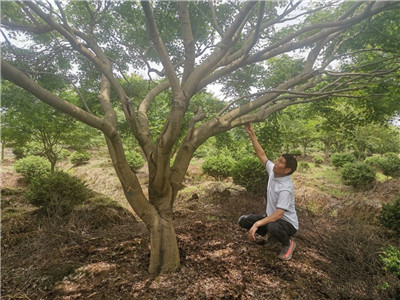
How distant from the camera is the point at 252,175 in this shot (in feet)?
22.7

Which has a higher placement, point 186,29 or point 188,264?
point 186,29

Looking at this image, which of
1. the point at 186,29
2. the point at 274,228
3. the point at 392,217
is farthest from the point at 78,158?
the point at 392,217

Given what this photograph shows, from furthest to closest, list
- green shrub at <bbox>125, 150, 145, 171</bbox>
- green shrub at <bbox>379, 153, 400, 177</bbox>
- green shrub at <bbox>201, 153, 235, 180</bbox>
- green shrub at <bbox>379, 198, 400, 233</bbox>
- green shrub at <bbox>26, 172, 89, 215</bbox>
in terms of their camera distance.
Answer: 1. green shrub at <bbox>379, 153, 400, 177</bbox>
2. green shrub at <bbox>125, 150, 145, 171</bbox>
3. green shrub at <bbox>201, 153, 235, 180</bbox>
4. green shrub at <bbox>26, 172, 89, 215</bbox>
5. green shrub at <bbox>379, 198, 400, 233</bbox>

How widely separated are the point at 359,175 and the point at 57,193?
501 inches

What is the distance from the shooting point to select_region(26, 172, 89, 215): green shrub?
15.5ft

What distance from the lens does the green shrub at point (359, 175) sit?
9.65 metres

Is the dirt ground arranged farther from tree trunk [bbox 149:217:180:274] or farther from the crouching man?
the crouching man

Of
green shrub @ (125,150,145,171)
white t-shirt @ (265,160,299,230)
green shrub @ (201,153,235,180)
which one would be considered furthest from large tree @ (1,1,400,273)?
green shrub @ (125,150,145,171)

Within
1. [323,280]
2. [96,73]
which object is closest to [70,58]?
[96,73]

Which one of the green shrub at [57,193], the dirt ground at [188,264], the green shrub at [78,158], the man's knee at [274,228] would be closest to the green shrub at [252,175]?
the dirt ground at [188,264]

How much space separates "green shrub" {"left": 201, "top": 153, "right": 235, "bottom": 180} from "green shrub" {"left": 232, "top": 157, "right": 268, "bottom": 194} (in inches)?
106

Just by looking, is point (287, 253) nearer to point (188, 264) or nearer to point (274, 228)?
point (274, 228)

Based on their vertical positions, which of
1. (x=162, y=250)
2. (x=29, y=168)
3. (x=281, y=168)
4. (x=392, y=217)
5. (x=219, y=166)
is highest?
(x=29, y=168)

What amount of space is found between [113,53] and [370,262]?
21.2 ft
